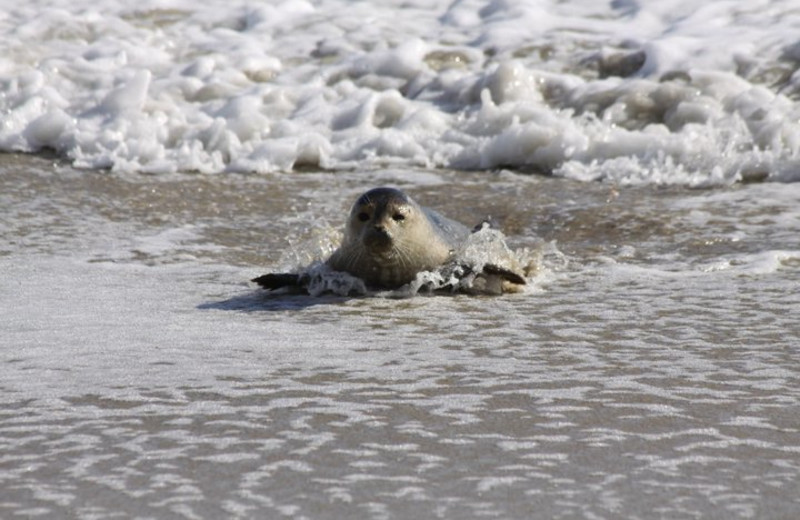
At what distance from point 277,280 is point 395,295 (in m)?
0.47

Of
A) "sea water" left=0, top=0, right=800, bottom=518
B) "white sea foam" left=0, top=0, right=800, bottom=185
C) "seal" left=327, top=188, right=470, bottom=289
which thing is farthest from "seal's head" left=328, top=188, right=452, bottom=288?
"white sea foam" left=0, top=0, right=800, bottom=185

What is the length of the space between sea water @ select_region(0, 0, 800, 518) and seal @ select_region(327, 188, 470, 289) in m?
0.20

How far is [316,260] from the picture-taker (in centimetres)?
577

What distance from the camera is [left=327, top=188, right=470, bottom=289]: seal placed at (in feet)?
17.3

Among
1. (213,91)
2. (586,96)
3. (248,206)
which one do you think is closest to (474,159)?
(586,96)

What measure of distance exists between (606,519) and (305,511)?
59 cm

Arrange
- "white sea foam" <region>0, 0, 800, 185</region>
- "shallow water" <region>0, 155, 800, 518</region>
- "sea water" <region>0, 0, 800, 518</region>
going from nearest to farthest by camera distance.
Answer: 1. "shallow water" <region>0, 155, 800, 518</region>
2. "sea water" <region>0, 0, 800, 518</region>
3. "white sea foam" <region>0, 0, 800, 185</region>

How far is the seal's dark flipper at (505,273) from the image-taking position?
5238 millimetres

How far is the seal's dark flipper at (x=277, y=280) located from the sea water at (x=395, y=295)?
6 centimetres

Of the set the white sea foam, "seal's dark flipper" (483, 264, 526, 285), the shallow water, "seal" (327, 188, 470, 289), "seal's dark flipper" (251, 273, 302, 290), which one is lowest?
the shallow water

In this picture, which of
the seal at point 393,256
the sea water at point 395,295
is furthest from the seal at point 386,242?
the sea water at point 395,295

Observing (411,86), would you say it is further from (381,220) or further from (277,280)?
(277,280)

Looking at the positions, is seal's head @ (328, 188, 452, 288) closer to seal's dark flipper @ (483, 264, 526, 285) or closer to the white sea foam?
seal's dark flipper @ (483, 264, 526, 285)

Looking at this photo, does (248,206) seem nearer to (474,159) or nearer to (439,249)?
(474,159)
